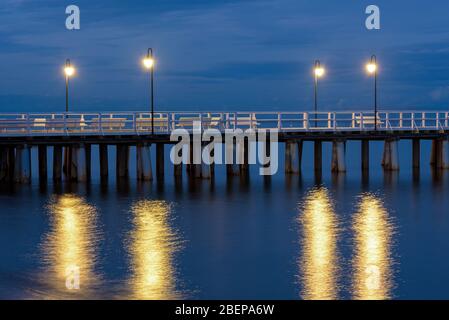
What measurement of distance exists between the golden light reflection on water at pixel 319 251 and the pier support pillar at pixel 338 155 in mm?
12752

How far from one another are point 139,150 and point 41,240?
17.7 m

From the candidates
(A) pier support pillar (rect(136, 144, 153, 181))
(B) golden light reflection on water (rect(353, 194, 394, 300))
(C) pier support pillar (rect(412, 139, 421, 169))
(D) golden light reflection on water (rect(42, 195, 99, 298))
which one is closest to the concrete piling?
(A) pier support pillar (rect(136, 144, 153, 181))

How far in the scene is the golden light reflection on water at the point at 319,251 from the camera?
58.3 ft

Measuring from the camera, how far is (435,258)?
71.0 feet

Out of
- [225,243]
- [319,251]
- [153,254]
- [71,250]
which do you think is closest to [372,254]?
[319,251]

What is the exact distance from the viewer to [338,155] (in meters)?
47.4

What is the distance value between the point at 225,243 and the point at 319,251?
289 cm

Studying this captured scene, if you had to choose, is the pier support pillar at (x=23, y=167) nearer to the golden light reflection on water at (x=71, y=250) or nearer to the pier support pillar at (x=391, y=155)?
the golden light reflection on water at (x=71, y=250)

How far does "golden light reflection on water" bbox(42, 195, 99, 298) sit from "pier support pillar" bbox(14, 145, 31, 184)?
978 cm

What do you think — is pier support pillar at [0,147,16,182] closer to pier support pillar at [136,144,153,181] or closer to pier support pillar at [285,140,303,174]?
pier support pillar at [136,144,153,181]

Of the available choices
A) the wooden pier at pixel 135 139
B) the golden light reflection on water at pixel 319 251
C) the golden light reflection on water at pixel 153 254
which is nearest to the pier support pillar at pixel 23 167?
the wooden pier at pixel 135 139

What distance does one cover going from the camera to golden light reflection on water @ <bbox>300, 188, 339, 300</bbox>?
1777 centimetres

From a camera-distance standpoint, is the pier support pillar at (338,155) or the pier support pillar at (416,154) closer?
the pier support pillar at (338,155)
